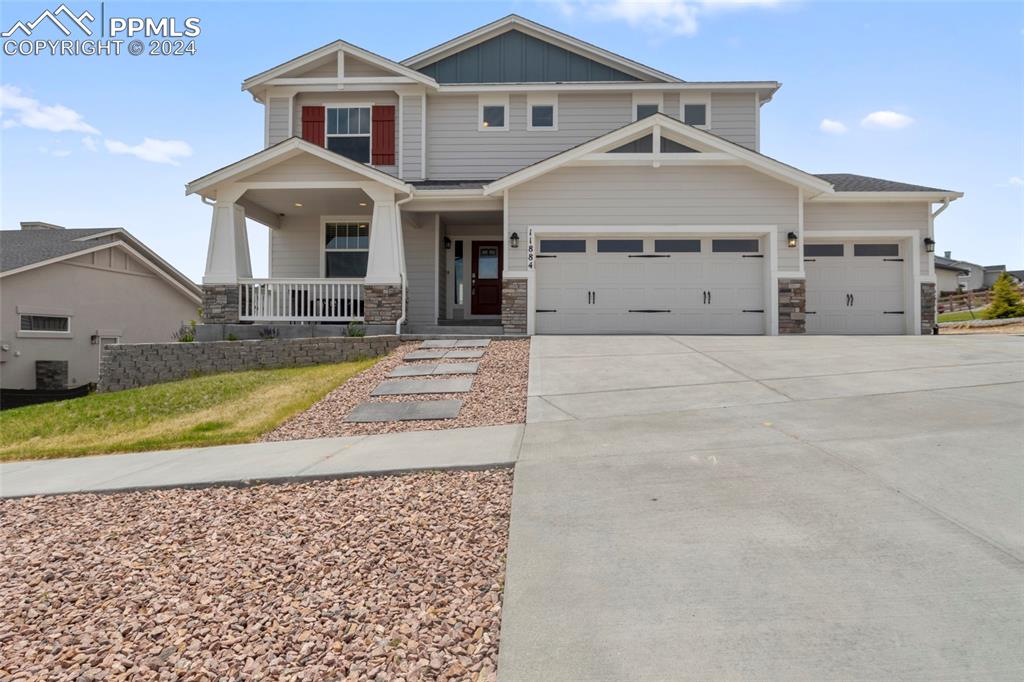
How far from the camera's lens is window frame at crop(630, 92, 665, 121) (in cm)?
1562

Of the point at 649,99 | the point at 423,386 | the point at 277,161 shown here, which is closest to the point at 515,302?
the point at 423,386

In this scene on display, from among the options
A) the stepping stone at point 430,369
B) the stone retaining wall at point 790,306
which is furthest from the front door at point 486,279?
the stone retaining wall at point 790,306

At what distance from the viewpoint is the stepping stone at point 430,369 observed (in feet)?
29.8

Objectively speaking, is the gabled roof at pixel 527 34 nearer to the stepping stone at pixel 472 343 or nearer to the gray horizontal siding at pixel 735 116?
the gray horizontal siding at pixel 735 116

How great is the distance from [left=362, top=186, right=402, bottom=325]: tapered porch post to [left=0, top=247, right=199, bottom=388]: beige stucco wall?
11418 mm

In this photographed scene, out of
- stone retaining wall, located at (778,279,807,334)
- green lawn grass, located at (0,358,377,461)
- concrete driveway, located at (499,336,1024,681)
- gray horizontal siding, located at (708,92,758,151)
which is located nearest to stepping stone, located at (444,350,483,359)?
green lawn grass, located at (0,358,377,461)

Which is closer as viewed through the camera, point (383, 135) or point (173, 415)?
point (173, 415)

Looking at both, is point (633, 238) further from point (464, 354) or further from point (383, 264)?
point (383, 264)

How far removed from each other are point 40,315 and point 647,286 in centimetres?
1721

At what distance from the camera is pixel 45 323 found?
1769cm

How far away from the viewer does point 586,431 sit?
224 inches

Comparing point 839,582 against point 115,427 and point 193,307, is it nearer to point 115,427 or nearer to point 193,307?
point 115,427

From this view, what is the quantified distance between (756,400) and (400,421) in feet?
13.1

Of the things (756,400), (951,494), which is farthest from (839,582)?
(756,400)
